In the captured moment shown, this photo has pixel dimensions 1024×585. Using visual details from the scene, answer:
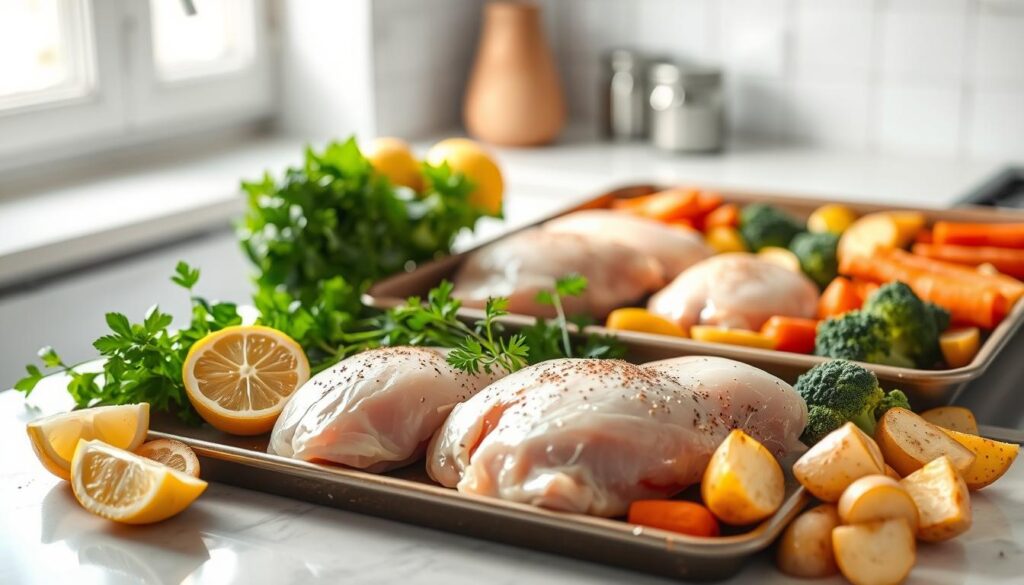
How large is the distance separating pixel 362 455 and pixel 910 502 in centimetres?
44

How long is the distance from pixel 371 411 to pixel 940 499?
463mm

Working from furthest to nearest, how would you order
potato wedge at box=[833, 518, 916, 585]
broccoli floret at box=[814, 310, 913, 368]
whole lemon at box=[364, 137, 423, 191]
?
1. whole lemon at box=[364, 137, 423, 191]
2. broccoli floret at box=[814, 310, 913, 368]
3. potato wedge at box=[833, 518, 916, 585]

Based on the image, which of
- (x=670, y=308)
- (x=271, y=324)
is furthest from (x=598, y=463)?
(x=670, y=308)

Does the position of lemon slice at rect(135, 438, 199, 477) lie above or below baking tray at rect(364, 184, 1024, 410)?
below

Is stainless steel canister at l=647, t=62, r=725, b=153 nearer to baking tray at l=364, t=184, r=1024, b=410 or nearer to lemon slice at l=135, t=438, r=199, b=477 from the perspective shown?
baking tray at l=364, t=184, r=1024, b=410

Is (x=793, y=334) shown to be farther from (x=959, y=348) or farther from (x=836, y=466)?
(x=836, y=466)

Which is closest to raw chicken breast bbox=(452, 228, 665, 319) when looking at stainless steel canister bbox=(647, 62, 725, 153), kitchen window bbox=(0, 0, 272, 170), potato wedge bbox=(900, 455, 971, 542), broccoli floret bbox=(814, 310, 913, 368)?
broccoli floret bbox=(814, 310, 913, 368)

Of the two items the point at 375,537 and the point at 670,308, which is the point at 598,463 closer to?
the point at 375,537

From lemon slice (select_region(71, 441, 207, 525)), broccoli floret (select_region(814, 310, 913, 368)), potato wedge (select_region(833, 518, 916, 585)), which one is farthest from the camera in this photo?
broccoli floret (select_region(814, 310, 913, 368))

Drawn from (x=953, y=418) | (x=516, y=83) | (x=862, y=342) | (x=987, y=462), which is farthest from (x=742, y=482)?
(x=516, y=83)

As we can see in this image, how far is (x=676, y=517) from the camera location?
0.94 metres

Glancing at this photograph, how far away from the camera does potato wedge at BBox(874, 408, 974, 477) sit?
3.45 feet

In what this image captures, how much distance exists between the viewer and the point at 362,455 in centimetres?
106

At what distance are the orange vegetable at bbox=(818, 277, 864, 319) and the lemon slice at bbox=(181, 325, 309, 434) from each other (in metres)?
0.68
